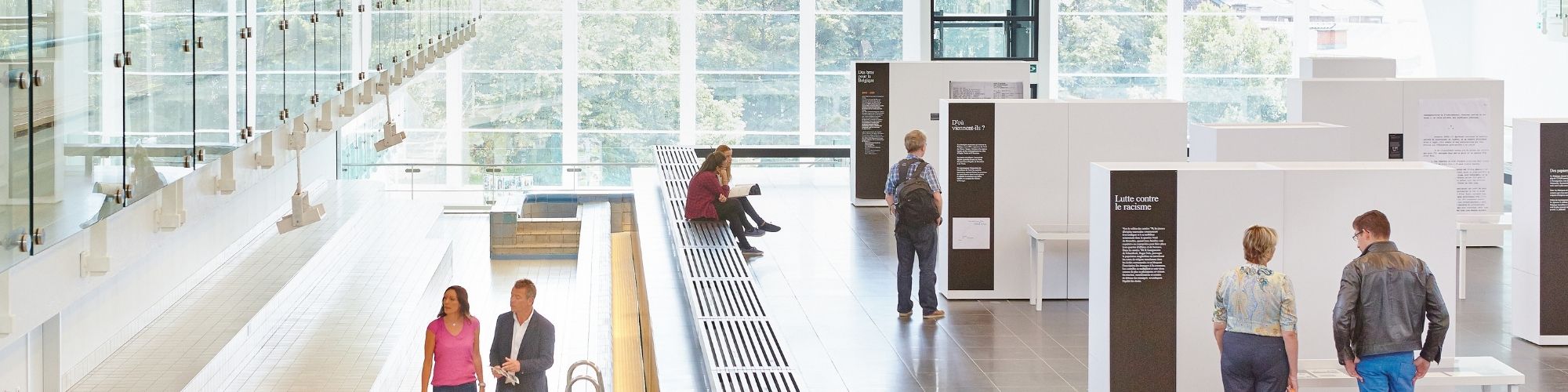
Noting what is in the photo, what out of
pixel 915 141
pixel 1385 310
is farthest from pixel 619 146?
pixel 1385 310

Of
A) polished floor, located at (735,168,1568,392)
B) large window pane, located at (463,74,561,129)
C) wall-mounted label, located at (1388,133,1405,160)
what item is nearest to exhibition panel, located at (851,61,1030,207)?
polished floor, located at (735,168,1568,392)

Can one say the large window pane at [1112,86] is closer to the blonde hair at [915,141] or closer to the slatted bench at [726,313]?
the slatted bench at [726,313]

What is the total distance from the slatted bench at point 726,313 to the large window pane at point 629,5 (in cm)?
1158

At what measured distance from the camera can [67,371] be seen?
7.58 meters

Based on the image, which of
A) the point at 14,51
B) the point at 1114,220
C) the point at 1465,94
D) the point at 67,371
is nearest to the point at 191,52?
the point at 67,371

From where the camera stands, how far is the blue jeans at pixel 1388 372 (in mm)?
7195

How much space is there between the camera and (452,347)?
801 centimetres

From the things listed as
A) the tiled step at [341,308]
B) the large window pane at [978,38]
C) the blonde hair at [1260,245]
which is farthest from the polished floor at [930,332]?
the large window pane at [978,38]

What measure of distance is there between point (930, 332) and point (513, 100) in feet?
54.0

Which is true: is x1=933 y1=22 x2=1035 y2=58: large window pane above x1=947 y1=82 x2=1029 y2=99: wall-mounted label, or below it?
above

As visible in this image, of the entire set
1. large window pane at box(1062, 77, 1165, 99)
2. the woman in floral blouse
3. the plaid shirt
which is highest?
large window pane at box(1062, 77, 1165, 99)

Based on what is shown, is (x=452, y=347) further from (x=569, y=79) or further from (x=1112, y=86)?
(x=1112, y=86)

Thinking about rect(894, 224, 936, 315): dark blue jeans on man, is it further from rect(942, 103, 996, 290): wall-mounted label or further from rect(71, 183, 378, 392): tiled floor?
rect(71, 183, 378, 392): tiled floor

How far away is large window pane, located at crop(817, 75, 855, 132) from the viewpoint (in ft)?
87.1
